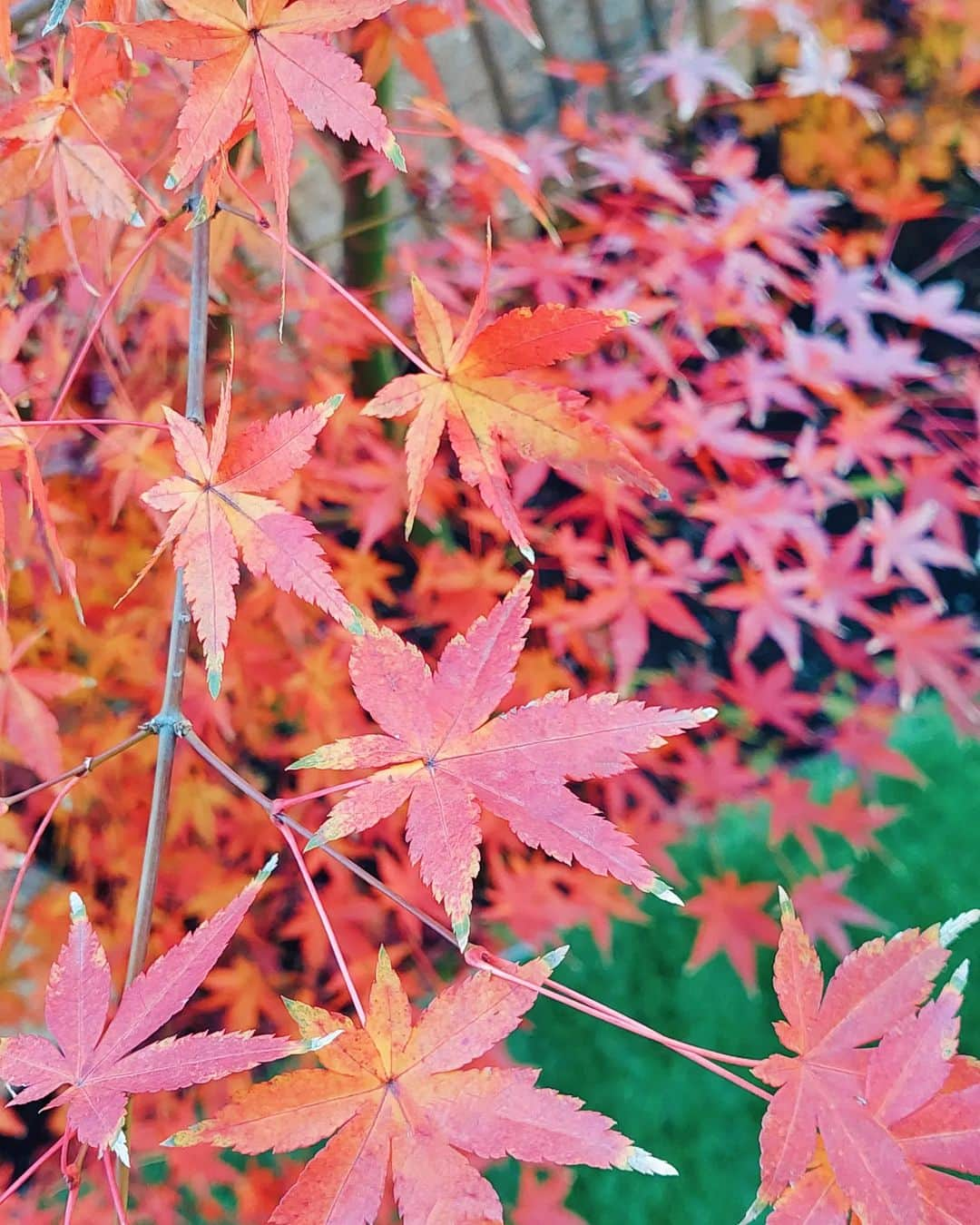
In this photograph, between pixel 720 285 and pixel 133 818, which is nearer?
pixel 133 818

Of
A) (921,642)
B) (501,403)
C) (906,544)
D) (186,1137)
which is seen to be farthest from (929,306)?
(186,1137)

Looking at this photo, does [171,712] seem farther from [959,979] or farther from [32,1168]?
[959,979]

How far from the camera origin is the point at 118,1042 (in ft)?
1.45

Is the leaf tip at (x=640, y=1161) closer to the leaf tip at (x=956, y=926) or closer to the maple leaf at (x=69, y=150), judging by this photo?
the leaf tip at (x=956, y=926)

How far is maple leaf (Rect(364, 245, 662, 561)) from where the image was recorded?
50 cm

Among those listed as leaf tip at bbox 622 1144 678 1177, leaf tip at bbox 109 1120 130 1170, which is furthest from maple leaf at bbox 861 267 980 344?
leaf tip at bbox 109 1120 130 1170

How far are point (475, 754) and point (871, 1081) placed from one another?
27 centimetres

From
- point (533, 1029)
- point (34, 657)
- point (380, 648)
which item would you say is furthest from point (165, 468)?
point (533, 1029)

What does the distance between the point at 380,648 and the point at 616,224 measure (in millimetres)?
1014

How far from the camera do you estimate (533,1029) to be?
150 centimetres

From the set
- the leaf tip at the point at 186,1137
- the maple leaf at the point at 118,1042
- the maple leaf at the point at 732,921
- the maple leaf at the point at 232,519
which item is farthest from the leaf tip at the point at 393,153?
the maple leaf at the point at 732,921

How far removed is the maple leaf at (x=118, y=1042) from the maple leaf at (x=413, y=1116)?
0.03 metres

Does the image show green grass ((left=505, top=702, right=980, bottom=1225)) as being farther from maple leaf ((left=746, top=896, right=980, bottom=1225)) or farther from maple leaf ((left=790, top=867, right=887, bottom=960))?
maple leaf ((left=746, top=896, right=980, bottom=1225))

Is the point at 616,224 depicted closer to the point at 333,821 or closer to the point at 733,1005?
the point at 333,821
